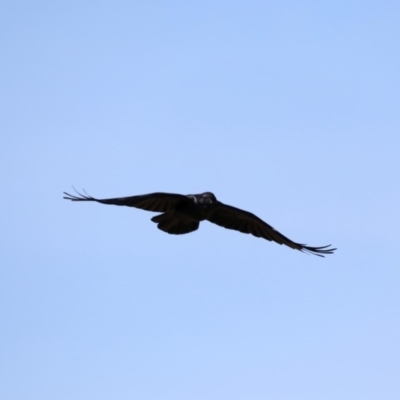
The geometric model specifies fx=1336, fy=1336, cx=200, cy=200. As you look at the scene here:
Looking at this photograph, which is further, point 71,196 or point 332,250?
point 332,250

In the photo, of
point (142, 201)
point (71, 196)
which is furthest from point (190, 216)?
point (71, 196)

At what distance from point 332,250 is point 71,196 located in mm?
7376

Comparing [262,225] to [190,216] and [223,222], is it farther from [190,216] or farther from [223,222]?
[190,216]

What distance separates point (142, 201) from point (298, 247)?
5.23 m

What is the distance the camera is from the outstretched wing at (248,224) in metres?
33.0

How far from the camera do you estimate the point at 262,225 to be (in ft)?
110

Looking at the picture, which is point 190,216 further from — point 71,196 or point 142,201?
point 71,196

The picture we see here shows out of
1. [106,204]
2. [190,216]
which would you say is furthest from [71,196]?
[190,216]

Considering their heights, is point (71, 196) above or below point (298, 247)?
below

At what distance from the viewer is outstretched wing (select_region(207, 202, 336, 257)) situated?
3303 cm

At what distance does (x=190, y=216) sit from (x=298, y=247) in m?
4.00

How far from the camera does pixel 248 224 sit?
33500 millimetres

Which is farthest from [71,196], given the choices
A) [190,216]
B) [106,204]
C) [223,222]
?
[223,222]

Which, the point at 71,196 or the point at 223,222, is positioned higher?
the point at 223,222
